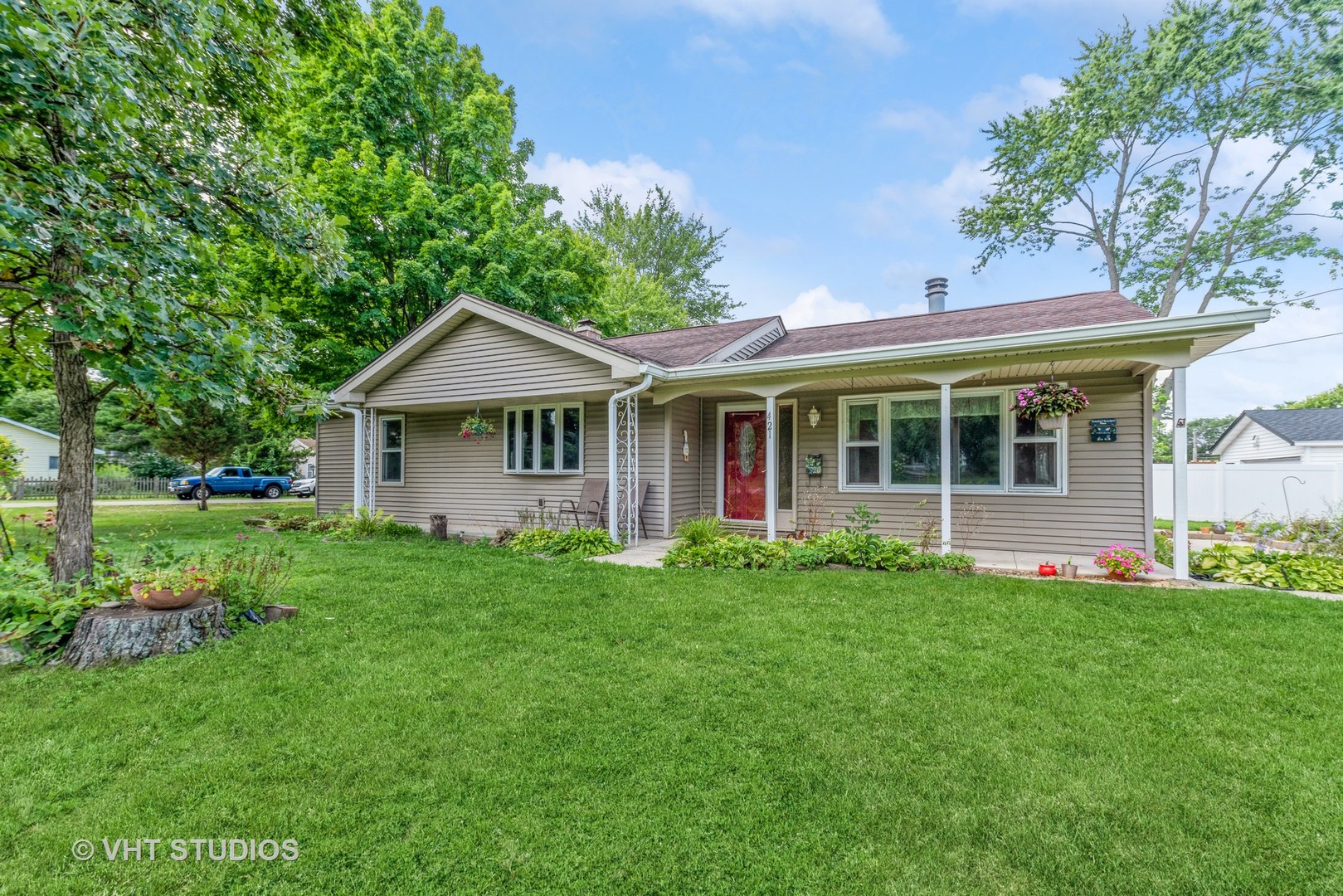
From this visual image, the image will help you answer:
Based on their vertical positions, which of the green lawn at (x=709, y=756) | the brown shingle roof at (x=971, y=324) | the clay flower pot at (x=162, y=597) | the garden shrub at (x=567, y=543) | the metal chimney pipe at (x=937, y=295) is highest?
the metal chimney pipe at (x=937, y=295)

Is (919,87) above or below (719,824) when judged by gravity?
above

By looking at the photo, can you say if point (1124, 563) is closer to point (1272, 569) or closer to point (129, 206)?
point (1272, 569)

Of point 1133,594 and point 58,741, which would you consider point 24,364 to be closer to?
point 58,741

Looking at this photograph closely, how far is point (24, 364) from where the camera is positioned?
466cm

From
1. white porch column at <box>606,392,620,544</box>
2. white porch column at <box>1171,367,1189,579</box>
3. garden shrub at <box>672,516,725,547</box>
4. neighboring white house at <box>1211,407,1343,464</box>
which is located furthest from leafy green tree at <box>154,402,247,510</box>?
neighboring white house at <box>1211,407,1343,464</box>

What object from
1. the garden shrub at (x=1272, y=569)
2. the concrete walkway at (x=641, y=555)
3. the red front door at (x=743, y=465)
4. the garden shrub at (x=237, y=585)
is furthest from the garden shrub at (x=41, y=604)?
the garden shrub at (x=1272, y=569)

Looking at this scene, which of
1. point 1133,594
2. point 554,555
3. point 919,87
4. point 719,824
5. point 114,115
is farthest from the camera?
point 919,87

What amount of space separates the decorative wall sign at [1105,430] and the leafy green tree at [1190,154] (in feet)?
48.6

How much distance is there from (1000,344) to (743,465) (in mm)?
4288

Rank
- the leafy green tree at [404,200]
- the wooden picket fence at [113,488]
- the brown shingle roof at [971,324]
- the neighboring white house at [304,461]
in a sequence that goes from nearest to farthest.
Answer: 1. the brown shingle roof at [971,324]
2. the leafy green tree at [404,200]
3. the wooden picket fence at [113,488]
4. the neighboring white house at [304,461]

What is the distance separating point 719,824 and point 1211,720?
2680 millimetres

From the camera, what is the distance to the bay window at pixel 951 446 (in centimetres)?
722

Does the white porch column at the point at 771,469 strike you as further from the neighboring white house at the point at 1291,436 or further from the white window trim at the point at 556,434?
the neighboring white house at the point at 1291,436

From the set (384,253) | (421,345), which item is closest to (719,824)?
(421,345)
